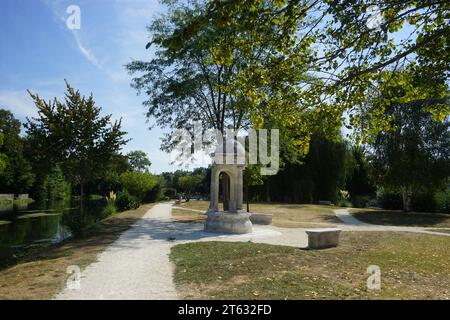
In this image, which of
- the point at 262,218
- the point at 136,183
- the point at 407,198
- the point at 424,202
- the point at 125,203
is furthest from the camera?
the point at 136,183

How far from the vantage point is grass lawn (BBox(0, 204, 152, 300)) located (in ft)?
20.7

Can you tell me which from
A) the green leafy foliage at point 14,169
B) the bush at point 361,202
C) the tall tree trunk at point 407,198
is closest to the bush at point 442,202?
the tall tree trunk at point 407,198

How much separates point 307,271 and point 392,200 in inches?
1079

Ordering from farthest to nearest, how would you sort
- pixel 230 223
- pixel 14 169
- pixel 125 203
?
1. pixel 14 169
2. pixel 125 203
3. pixel 230 223

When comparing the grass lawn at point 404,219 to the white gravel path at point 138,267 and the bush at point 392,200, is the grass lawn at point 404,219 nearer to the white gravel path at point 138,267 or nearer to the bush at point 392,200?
the bush at point 392,200

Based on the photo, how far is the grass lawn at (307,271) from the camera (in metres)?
6.42

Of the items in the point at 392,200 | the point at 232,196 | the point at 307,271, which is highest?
the point at 232,196

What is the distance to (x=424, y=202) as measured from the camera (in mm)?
29266

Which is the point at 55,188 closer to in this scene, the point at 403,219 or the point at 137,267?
the point at 403,219

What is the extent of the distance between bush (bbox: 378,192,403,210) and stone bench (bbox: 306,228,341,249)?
75.1 ft

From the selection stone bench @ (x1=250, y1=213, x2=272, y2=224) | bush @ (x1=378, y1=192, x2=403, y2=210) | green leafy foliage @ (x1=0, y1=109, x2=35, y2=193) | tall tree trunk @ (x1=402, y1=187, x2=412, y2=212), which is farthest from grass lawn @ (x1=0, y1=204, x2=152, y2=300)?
green leafy foliage @ (x1=0, y1=109, x2=35, y2=193)

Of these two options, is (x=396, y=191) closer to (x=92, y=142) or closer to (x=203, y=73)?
(x=203, y=73)

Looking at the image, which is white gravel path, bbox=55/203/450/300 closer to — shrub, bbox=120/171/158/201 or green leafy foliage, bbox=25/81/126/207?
green leafy foliage, bbox=25/81/126/207

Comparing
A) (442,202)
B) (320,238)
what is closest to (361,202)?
(442,202)
